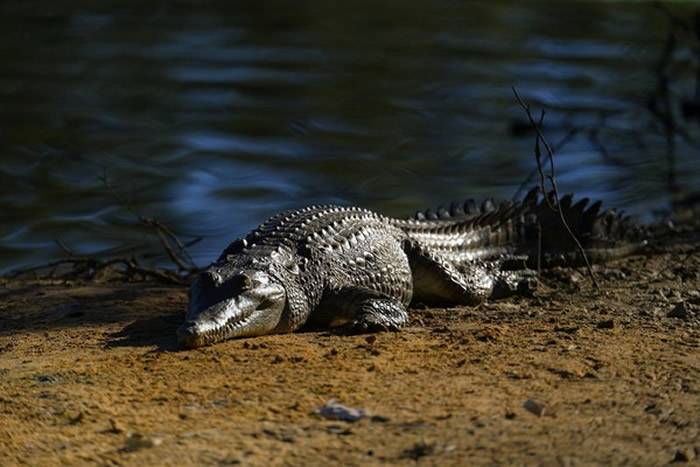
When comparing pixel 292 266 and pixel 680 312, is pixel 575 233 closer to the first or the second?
pixel 680 312

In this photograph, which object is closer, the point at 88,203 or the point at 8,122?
Answer: the point at 88,203

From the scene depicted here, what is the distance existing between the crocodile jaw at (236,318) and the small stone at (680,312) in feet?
6.48

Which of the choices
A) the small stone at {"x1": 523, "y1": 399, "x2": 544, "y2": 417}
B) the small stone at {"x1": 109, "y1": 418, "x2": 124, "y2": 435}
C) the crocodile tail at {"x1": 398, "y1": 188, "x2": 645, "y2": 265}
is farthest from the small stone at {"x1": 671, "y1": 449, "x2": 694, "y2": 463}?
the crocodile tail at {"x1": 398, "y1": 188, "x2": 645, "y2": 265}

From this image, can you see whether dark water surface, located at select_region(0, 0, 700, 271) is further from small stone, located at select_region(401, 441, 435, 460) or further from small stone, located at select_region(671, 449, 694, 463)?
small stone, located at select_region(671, 449, 694, 463)

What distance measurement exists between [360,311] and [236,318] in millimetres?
707

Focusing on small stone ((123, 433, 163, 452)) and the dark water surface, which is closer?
small stone ((123, 433, 163, 452))

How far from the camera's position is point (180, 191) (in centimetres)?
1117

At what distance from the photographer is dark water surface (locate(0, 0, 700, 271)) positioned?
1095 cm

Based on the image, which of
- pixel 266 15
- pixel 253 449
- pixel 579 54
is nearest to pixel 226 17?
pixel 266 15

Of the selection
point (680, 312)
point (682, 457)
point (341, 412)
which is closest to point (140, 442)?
point (341, 412)

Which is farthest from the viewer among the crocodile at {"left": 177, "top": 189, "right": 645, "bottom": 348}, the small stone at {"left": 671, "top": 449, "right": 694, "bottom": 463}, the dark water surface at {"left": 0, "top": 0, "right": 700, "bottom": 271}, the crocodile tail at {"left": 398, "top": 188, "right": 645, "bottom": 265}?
the dark water surface at {"left": 0, "top": 0, "right": 700, "bottom": 271}

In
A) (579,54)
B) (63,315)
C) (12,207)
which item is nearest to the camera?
(63,315)

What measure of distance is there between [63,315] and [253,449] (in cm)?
264

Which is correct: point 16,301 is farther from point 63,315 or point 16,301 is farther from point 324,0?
point 324,0
